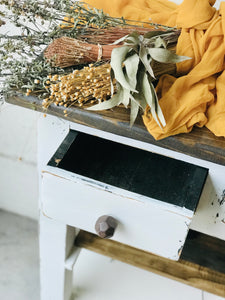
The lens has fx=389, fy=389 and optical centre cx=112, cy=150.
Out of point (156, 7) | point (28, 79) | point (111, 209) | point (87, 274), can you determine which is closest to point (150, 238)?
point (111, 209)

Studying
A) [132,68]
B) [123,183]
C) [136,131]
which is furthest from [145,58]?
[123,183]

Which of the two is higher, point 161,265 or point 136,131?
point 136,131

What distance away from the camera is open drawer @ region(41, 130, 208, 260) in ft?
2.15

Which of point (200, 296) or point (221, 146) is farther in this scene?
point (200, 296)

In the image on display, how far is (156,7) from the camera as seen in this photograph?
0.84 meters

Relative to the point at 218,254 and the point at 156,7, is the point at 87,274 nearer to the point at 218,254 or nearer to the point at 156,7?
the point at 218,254

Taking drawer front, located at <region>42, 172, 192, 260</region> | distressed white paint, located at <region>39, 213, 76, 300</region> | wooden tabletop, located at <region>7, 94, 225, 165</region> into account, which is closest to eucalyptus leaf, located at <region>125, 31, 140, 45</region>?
wooden tabletop, located at <region>7, 94, 225, 165</region>

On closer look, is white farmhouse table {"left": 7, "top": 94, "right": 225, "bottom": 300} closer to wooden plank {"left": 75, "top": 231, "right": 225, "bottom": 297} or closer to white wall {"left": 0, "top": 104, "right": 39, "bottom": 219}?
wooden plank {"left": 75, "top": 231, "right": 225, "bottom": 297}

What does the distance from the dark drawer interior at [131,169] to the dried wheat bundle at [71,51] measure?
0.14 m

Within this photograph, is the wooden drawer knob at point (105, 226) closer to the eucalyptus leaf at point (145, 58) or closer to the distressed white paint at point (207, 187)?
the distressed white paint at point (207, 187)

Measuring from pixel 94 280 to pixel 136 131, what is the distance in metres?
0.72

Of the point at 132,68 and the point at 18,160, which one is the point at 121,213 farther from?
the point at 18,160

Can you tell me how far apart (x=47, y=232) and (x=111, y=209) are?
245 mm

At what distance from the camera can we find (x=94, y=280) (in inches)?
48.4
